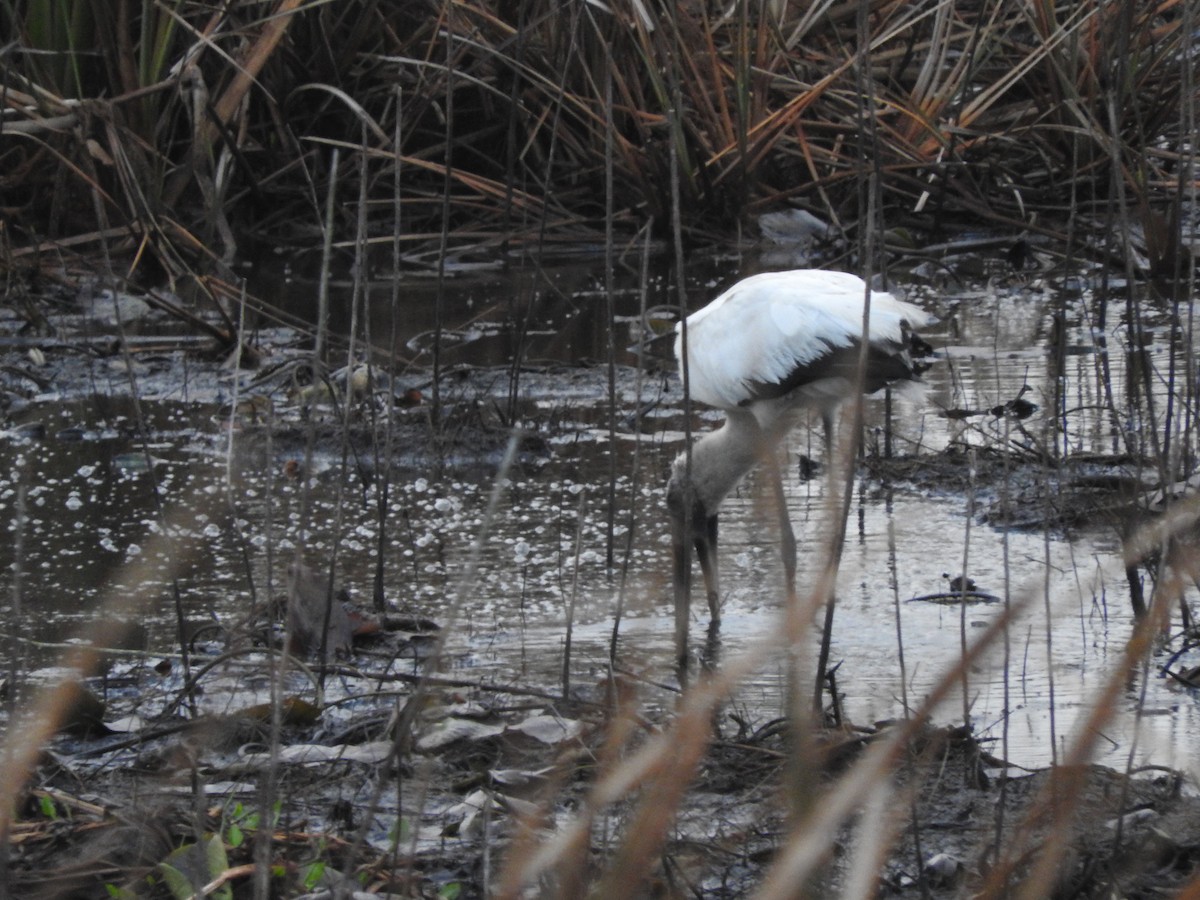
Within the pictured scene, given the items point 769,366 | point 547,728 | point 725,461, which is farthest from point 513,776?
point 725,461

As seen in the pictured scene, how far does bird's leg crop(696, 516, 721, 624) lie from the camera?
4062 mm

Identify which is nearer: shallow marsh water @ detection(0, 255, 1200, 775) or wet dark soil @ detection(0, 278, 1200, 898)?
wet dark soil @ detection(0, 278, 1200, 898)

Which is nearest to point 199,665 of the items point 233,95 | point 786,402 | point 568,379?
point 786,402

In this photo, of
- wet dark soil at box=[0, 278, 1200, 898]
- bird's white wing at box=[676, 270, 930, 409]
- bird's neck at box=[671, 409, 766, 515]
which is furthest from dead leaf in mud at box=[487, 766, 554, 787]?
bird's neck at box=[671, 409, 766, 515]

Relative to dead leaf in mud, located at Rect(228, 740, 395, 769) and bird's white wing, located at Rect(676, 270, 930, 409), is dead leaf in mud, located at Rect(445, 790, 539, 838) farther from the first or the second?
bird's white wing, located at Rect(676, 270, 930, 409)

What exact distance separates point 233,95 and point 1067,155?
3.85 m

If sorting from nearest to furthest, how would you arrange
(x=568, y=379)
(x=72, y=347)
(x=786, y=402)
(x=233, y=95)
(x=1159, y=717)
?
(x=1159, y=717), (x=786, y=402), (x=568, y=379), (x=72, y=347), (x=233, y=95)

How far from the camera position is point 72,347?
260 inches

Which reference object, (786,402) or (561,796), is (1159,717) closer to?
(561,796)

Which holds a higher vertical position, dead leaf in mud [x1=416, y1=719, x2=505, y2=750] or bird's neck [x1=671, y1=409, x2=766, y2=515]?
bird's neck [x1=671, y1=409, x2=766, y2=515]

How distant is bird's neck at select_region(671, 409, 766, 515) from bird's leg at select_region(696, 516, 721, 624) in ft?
0.35

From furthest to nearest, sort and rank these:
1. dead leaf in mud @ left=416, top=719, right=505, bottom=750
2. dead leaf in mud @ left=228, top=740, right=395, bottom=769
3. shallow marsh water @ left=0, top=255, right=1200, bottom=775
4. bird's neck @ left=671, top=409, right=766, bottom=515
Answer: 1. bird's neck @ left=671, top=409, right=766, bottom=515
2. shallow marsh water @ left=0, top=255, right=1200, bottom=775
3. dead leaf in mud @ left=416, top=719, right=505, bottom=750
4. dead leaf in mud @ left=228, top=740, right=395, bottom=769

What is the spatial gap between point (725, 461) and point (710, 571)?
375 millimetres

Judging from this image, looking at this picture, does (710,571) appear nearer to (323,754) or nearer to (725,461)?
(725,461)
